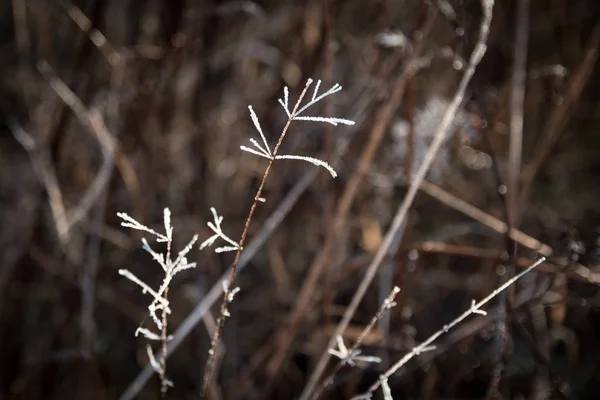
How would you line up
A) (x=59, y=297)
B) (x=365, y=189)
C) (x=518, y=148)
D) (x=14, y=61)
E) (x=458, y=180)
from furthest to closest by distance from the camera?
(x=14, y=61) < (x=458, y=180) < (x=59, y=297) < (x=365, y=189) < (x=518, y=148)

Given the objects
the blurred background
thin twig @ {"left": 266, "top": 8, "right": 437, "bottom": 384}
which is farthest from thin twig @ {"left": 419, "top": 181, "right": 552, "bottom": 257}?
thin twig @ {"left": 266, "top": 8, "right": 437, "bottom": 384}

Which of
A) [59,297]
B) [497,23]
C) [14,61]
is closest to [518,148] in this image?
[497,23]

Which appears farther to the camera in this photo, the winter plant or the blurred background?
the blurred background

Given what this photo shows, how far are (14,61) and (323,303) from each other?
44.1 inches

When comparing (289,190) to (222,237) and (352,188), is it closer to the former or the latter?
(352,188)

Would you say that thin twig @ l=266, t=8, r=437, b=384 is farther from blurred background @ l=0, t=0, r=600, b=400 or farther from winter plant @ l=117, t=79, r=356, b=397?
winter plant @ l=117, t=79, r=356, b=397

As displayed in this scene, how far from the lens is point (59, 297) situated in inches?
45.1

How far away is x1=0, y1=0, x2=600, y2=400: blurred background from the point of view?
888 mm

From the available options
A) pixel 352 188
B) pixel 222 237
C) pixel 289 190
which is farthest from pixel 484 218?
pixel 222 237

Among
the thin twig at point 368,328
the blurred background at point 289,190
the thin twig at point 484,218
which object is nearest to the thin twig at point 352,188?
the blurred background at point 289,190

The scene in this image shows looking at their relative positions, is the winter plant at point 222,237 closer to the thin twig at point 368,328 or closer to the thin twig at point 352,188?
the thin twig at point 368,328

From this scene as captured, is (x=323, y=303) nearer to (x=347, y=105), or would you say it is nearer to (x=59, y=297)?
(x=347, y=105)

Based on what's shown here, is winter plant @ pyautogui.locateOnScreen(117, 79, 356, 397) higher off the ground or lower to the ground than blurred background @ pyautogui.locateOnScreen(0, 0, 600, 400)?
higher

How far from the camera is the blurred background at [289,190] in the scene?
89cm
